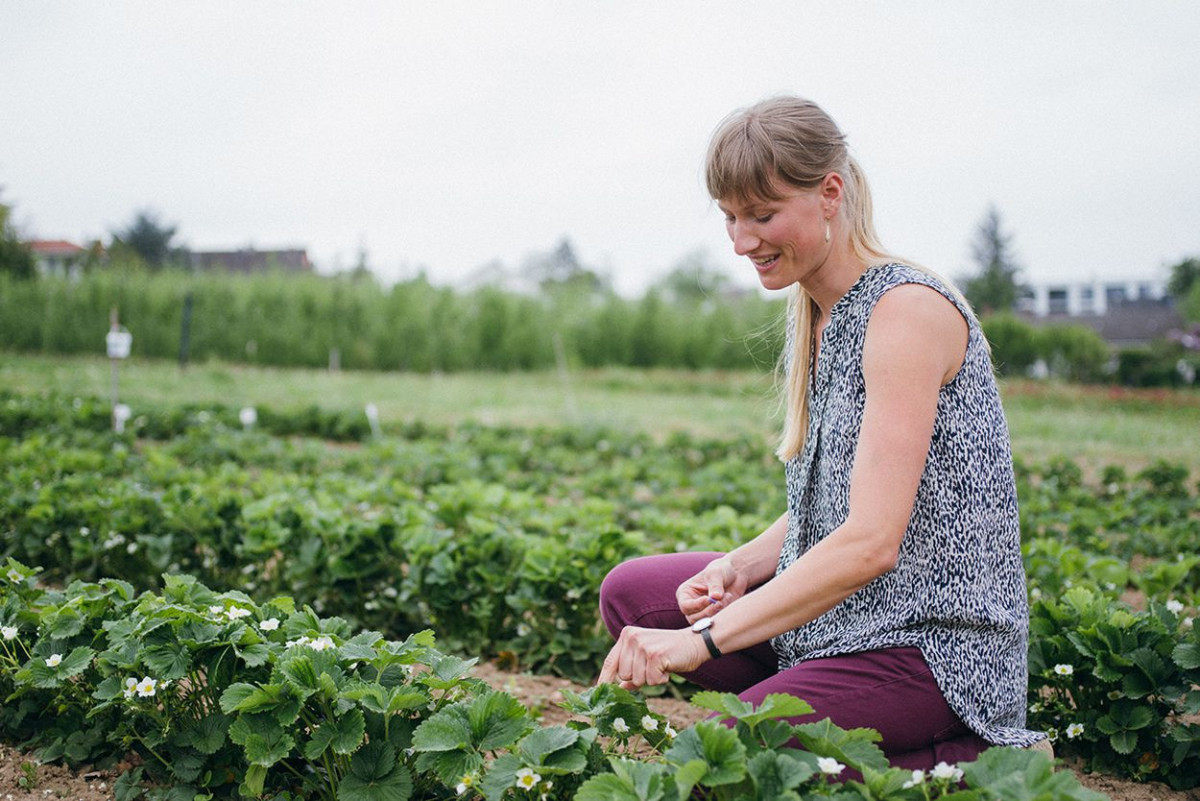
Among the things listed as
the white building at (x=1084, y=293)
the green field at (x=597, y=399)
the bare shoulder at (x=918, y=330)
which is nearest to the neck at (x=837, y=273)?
the bare shoulder at (x=918, y=330)

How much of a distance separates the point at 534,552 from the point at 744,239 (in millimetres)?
1616

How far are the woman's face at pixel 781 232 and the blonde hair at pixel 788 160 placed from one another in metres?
0.02

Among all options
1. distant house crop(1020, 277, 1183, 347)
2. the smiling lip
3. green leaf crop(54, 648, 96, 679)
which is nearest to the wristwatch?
the smiling lip

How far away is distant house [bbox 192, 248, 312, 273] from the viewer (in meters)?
21.3

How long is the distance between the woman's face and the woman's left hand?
672 millimetres

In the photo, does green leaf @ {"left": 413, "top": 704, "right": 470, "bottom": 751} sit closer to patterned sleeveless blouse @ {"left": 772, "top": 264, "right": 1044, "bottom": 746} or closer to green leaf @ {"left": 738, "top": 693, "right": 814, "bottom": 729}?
green leaf @ {"left": 738, "top": 693, "right": 814, "bottom": 729}

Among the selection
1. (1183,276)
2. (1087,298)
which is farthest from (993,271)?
(1087,298)

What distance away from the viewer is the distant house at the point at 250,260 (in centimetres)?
2134

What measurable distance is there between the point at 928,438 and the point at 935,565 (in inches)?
9.7

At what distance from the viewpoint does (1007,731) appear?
1.70 m

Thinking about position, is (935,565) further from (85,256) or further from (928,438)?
(85,256)

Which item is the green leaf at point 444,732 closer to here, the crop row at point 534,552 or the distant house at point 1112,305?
the crop row at point 534,552

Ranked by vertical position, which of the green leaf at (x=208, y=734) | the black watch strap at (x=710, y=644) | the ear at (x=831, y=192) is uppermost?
the ear at (x=831, y=192)

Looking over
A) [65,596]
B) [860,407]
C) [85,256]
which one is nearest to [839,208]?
[860,407]
